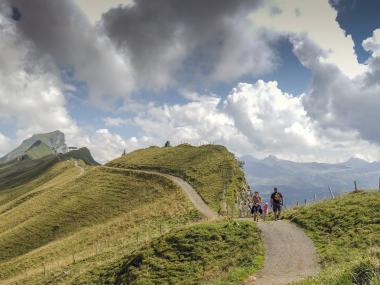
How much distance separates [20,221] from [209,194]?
4742cm

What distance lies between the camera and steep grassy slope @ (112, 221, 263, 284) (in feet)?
103

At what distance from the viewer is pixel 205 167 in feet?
346

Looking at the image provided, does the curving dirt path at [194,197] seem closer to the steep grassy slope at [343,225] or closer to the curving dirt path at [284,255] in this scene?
the steep grassy slope at [343,225]

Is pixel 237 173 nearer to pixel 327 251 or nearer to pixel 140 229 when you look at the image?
pixel 140 229

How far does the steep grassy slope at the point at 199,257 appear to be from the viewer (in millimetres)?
31406

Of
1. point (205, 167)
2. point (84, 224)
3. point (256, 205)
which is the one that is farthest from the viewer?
point (205, 167)

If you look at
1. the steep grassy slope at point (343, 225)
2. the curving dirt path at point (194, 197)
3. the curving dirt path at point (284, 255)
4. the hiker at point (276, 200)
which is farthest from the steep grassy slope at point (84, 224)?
the steep grassy slope at point (343, 225)

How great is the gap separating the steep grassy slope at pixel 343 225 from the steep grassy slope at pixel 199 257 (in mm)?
5327

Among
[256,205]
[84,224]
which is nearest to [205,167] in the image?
[84,224]

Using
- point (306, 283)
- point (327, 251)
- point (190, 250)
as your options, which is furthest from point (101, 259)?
point (306, 283)

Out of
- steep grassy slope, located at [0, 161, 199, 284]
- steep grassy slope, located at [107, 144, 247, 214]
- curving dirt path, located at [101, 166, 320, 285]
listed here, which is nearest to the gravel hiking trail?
curving dirt path, located at [101, 166, 320, 285]

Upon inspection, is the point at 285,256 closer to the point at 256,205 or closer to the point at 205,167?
the point at 256,205

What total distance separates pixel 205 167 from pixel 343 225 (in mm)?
68504

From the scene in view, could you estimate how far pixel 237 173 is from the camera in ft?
329
